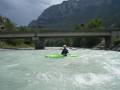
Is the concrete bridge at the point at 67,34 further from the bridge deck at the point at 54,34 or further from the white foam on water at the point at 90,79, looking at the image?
the white foam on water at the point at 90,79

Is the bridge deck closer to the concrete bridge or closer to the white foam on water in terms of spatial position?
the concrete bridge

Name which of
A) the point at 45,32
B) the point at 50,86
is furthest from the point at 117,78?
the point at 45,32

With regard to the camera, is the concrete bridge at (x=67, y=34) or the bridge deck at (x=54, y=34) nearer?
the concrete bridge at (x=67, y=34)

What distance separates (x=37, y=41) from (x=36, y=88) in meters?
79.3

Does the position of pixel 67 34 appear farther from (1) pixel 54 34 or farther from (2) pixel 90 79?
(2) pixel 90 79

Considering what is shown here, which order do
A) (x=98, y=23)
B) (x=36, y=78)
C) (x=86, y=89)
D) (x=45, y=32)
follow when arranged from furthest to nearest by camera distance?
(x=98, y=23) → (x=45, y=32) → (x=36, y=78) → (x=86, y=89)

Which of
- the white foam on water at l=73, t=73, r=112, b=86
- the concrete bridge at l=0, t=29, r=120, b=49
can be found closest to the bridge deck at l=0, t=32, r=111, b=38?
the concrete bridge at l=0, t=29, r=120, b=49

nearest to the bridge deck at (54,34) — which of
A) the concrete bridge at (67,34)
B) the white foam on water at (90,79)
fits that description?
the concrete bridge at (67,34)

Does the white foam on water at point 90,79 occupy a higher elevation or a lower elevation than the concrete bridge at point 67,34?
higher

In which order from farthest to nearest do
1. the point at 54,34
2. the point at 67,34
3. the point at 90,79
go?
the point at 54,34, the point at 67,34, the point at 90,79

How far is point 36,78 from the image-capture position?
22547 mm

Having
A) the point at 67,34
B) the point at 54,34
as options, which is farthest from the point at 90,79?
the point at 54,34

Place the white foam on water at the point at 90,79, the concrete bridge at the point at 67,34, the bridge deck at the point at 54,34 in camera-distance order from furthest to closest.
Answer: the bridge deck at the point at 54,34 < the concrete bridge at the point at 67,34 < the white foam on water at the point at 90,79

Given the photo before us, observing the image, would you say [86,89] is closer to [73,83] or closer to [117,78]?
[73,83]
